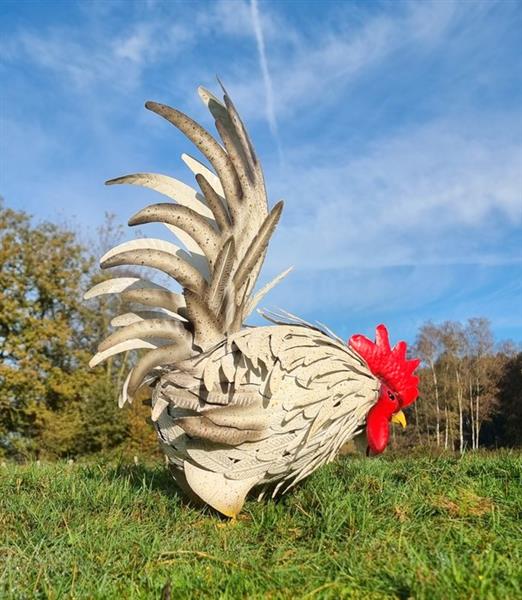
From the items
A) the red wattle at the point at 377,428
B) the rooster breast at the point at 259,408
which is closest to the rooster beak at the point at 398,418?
the red wattle at the point at 377,428

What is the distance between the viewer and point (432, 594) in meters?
2.57

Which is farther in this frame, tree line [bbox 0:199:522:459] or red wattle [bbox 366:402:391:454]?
tree line [bbox 0:199:522:459]

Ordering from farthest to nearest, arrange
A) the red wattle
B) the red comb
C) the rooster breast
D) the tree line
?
Result: the tree line → the red comb → the red wattle → the rooster breast

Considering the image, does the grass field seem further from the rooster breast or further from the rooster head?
the rooster head

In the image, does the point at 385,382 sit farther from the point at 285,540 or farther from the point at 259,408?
the point at 285,540

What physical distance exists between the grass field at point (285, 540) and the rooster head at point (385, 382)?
0.47 meters

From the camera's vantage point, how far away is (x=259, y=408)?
4.30 meters

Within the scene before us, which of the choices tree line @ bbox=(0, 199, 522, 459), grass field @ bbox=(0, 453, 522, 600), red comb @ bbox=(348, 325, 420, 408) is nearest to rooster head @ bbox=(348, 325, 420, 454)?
red comb @ bbox=(348, 325, 420, 408)

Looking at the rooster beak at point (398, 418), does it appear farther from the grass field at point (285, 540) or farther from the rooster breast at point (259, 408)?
the grass field at point (285, 540)

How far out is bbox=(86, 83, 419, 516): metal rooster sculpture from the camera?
14.2 feet

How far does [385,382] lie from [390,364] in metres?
0.15

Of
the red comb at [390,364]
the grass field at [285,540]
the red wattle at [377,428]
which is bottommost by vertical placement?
the grass field at [285,540]

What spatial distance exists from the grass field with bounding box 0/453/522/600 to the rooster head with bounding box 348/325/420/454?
47cm

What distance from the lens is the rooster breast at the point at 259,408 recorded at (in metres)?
4.30
